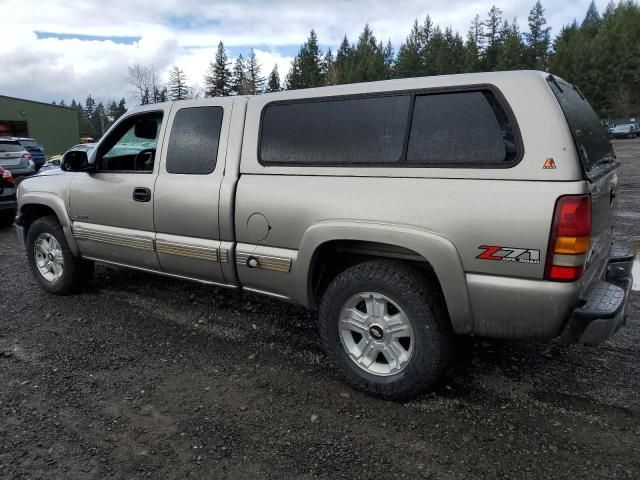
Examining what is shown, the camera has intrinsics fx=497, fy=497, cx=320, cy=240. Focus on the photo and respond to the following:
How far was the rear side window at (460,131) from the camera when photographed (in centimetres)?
265

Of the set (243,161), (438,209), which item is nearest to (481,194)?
(438,209)

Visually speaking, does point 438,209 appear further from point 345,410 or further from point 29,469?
point 29,469

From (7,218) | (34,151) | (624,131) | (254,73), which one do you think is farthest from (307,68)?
(7,218)

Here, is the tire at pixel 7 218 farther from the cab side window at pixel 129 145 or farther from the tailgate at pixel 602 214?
the tailgate at pixel 602 214

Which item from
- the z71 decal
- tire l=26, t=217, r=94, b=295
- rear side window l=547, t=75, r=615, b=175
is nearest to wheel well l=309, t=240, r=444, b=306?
the z71 decal

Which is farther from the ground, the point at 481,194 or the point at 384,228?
the point at 481,194

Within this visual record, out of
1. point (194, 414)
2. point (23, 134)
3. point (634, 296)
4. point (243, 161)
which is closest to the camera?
point (194, 414)

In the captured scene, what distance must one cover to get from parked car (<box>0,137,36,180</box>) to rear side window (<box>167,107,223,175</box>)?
1115 cm

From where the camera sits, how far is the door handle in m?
4.06

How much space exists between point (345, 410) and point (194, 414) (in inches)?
35.5

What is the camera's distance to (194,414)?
2.96 metres

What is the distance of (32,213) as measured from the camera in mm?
5230

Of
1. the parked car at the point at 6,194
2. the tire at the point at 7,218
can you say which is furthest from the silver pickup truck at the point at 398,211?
the tire at the point at 7,218

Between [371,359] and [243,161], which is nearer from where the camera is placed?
[371,359]
